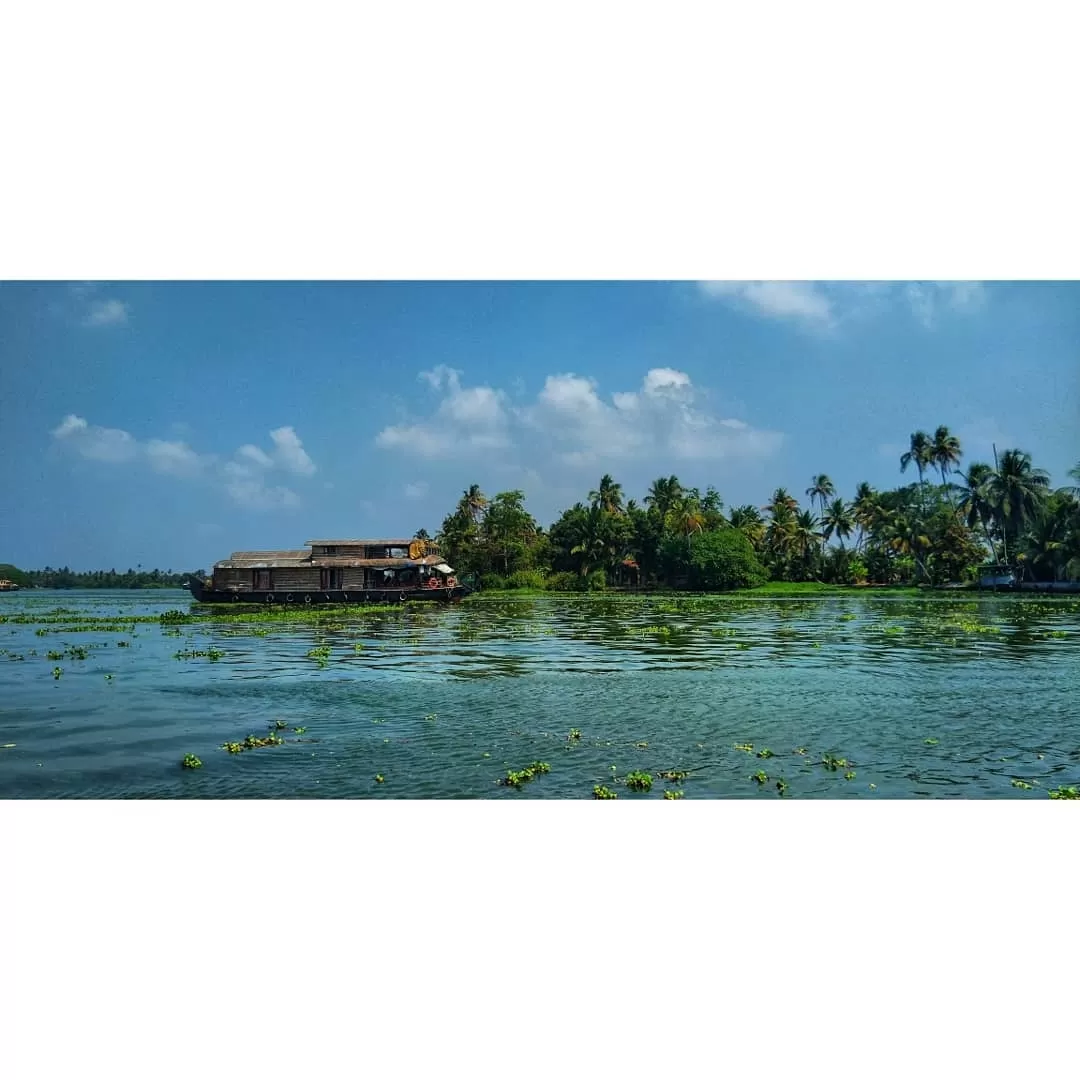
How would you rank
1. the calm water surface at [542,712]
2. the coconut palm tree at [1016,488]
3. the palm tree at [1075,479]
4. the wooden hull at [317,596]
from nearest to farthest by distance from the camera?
the calm water surface at [542,712]
the palm tree at [1075,479]
the coconut palm tree at [1016,488]
the wooden hull at [317,596]

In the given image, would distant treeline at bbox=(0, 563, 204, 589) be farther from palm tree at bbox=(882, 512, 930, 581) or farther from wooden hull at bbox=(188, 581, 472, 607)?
palm tree at bbox=(882, 512, 930, 581)

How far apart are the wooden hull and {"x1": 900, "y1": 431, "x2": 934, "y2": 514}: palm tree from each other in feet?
44.1

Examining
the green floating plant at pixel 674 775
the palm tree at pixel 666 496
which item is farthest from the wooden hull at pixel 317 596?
the green floating plant at pixel 674 775

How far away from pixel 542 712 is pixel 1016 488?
949cm

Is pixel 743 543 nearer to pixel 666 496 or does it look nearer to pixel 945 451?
pixel 666 496

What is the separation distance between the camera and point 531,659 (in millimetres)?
11727

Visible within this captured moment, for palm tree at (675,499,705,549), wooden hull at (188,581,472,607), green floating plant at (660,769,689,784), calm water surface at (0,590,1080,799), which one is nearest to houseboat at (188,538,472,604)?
wooden hull at (188,581,472,607)

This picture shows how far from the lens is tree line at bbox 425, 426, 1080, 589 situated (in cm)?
2019

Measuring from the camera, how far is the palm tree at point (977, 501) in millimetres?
13835

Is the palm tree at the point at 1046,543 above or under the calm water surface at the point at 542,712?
above

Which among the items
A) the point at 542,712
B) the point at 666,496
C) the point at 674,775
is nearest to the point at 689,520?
the point at 666,496

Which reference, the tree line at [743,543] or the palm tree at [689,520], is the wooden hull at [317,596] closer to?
the tree line at [743,543]

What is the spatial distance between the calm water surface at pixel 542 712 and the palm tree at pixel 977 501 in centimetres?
248

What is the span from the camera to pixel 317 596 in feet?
72.1
